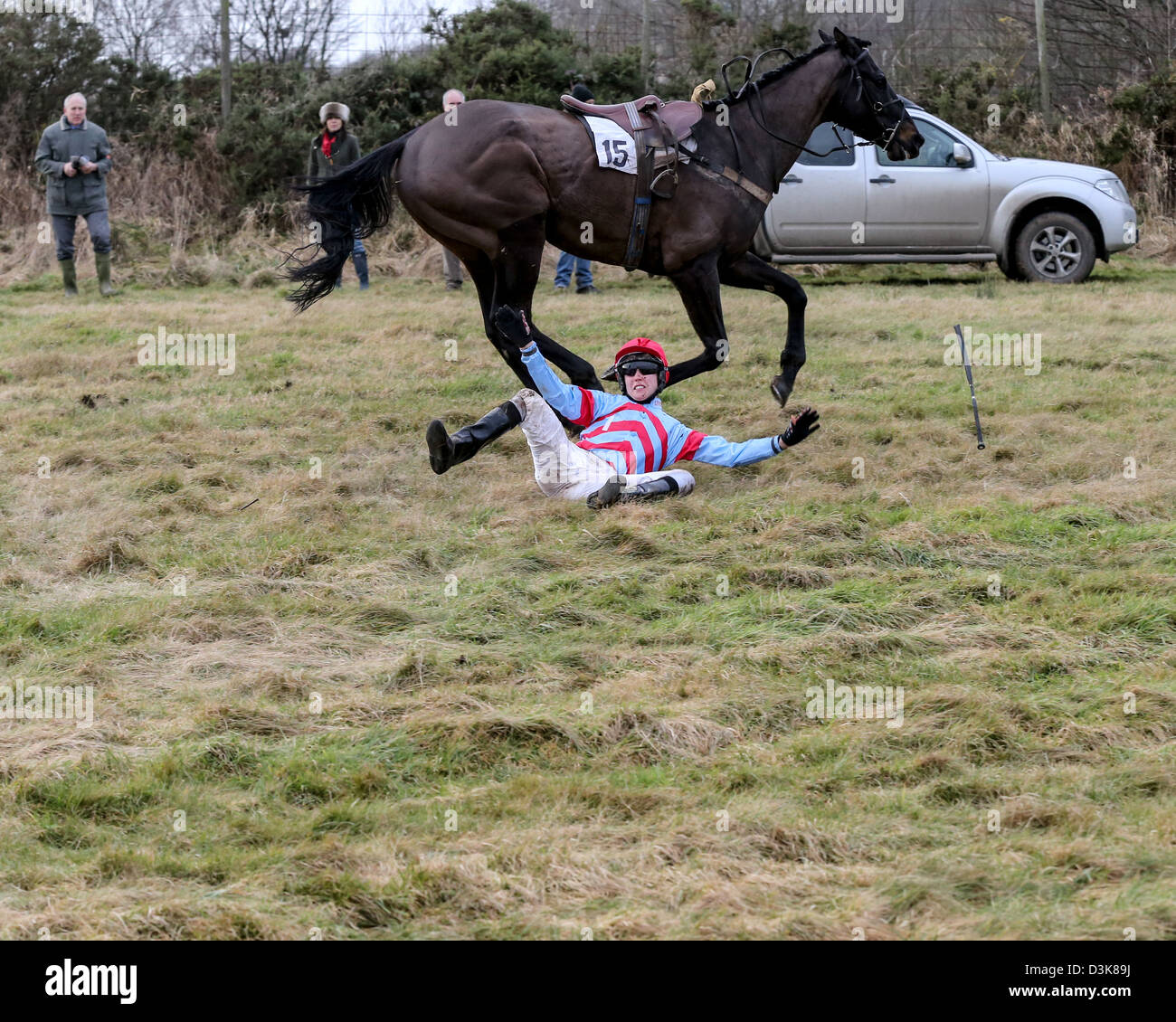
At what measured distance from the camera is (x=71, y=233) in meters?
15.0

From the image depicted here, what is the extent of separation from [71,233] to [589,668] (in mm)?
11531

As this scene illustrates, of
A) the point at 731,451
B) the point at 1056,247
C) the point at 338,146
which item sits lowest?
the point at 731,451

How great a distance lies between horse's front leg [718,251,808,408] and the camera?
8422mm

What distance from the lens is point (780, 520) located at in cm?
694

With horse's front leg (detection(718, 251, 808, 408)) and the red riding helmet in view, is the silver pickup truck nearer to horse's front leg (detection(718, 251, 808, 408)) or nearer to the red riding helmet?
horse's front leg (detection(718, 251, 808, 408))

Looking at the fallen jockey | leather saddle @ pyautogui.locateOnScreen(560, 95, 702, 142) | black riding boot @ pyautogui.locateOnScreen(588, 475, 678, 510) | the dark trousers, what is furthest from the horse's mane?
the dark trousers

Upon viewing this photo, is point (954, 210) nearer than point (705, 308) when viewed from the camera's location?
No

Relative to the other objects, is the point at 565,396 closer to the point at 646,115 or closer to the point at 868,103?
the point at 646,115

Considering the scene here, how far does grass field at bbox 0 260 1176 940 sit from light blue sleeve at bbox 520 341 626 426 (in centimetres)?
48

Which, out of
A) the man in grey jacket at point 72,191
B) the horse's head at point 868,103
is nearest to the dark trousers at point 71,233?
the man in grey jacket at point 72,191

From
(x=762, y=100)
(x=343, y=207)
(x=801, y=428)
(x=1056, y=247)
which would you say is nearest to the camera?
(x=801, y=428)

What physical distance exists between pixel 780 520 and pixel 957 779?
9.02 ft

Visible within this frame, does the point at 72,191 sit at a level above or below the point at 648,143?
above

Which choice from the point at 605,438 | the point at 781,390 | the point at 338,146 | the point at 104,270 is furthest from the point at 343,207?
the point at 104,270
